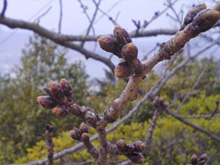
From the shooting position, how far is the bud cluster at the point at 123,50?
1.78 ft

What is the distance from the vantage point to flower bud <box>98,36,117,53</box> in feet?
1.86

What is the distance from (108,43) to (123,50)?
39 mm

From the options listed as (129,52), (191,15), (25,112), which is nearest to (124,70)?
(129,52)

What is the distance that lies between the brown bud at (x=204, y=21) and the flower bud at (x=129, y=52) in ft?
0.33

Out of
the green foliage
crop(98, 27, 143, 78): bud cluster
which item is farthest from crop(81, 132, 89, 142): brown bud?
the green foliage

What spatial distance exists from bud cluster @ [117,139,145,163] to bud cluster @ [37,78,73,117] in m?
0.14

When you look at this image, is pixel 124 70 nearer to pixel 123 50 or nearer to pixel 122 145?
pixel 123 50

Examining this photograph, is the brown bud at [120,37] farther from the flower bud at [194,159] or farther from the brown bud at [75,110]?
the flower bud at [194,159]

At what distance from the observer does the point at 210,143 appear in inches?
130

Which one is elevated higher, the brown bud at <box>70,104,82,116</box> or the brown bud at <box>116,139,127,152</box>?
the brown bud at <box>70,104,82,116</box>

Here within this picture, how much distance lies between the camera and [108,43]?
1.87ft

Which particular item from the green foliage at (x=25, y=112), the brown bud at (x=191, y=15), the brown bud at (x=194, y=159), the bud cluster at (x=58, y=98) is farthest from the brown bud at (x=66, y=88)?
the green foliage at (x=25, y=112)

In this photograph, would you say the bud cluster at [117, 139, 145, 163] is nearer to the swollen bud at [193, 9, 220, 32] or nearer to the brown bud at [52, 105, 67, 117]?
the brown bud at [52, 105, 67, 117]

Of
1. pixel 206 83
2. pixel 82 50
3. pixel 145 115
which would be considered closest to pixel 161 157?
pixel 82 50
